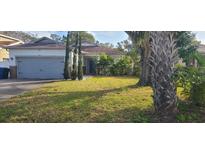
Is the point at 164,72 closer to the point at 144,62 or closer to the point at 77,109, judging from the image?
the point at 77,109

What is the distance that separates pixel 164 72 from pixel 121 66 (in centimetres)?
600

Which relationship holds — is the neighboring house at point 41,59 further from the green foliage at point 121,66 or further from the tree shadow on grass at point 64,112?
the tree shadow on grass at point 64,112

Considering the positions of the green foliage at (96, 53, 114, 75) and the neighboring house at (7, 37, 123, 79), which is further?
the neighboring house at (7, 37, 123, 79)

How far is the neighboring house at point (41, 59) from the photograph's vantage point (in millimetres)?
17234

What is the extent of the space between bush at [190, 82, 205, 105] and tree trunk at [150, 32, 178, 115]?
3.39 feet

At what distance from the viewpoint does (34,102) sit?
29.9ft

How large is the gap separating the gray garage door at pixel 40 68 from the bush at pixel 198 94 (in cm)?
1044

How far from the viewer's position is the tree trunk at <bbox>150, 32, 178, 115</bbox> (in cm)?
712

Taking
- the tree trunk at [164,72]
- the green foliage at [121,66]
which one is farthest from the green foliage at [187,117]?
the green foliage at [121,66]

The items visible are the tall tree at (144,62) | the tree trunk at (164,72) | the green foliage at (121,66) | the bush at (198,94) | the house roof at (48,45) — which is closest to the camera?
the tree trunk at (164,72)

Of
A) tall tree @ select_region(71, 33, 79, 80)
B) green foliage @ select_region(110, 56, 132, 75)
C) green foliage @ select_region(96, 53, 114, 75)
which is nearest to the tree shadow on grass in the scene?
green foliage @ select_region(96, 53, 114, 75)

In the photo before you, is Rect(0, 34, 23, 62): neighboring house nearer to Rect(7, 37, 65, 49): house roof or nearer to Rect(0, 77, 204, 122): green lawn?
Rect(7, 37, 65, 49): house roof
